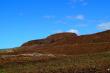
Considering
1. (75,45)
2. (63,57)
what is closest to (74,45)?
(75,45)

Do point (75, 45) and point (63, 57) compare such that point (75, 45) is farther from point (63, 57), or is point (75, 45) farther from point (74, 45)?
point (63, 57)

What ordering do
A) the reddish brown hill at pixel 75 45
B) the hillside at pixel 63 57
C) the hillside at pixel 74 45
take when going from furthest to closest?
1. the reddish brown hill at pixel 75 45
2. the hillside at pixel 74 45
3. the hillside at pixel 63 57

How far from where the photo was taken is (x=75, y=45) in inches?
2923

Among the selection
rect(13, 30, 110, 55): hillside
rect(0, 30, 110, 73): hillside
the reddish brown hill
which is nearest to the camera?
rect(0, 30, 110, 73): hillside

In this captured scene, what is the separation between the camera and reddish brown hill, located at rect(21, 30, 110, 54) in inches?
2677

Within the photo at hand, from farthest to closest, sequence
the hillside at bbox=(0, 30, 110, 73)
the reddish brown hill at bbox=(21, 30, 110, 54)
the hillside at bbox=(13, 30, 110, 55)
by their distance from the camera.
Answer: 1. the reddish brown hill at bbox=(21, 30, 110, 54)
2. the hillside at bbox=(13, 30, 110, 55)
3. the hillside at bbox=(0, 30, 110, 73)

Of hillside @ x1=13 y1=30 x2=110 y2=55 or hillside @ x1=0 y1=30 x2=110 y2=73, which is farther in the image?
hillside @ x1=13 y1=30 x2=110 y2=55

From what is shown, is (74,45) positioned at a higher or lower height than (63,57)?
higher

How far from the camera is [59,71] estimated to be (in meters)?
33.9

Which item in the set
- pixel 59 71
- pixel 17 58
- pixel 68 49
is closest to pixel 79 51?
pixel 68 49

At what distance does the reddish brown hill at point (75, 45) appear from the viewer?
68.0 metres

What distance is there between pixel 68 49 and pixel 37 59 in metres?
22.7

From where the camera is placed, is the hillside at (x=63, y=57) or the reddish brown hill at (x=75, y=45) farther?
the reddish brown hill at (x=75, y=45)

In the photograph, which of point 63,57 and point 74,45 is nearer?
point 63,57
